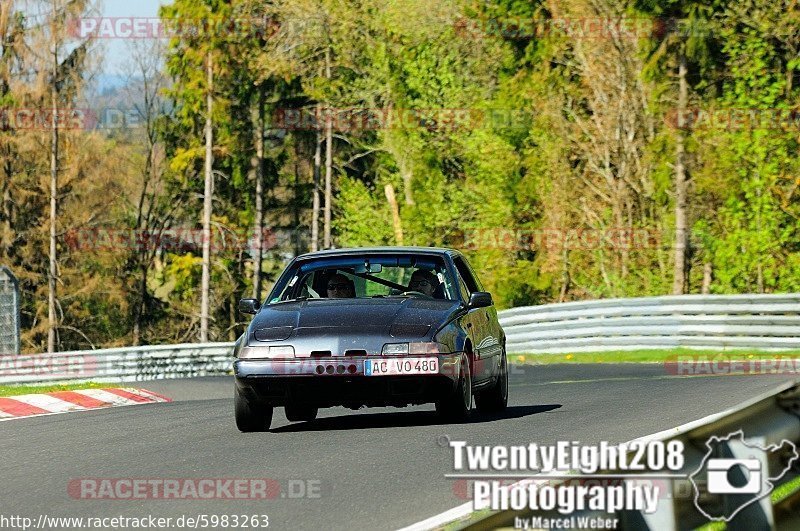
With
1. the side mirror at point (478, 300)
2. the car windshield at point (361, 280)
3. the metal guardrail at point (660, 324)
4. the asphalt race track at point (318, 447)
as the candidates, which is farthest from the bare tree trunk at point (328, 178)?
the side mirror at point (478, 300)

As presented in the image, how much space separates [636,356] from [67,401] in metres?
11.8

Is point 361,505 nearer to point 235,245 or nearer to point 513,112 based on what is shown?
point 513,112

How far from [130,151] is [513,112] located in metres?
23.2

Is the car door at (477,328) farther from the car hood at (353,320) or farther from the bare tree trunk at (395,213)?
the bare tree trunk at (395,213)

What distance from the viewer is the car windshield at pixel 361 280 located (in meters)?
12.2

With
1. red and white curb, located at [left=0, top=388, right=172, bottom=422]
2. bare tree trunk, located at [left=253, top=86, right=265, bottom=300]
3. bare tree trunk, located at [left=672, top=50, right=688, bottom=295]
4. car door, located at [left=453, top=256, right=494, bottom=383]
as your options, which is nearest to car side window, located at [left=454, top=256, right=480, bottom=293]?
car door, located at [left=453, top=256, right=494, bottom=383]

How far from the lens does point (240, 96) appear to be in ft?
197

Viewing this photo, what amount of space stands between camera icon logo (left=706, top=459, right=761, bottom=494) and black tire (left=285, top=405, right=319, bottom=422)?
679 cm

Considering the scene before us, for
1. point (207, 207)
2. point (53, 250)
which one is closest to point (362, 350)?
point (207, 207)

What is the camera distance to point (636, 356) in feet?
82.5

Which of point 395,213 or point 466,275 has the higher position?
point 466,275

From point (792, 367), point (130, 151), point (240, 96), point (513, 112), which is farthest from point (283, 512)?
point (130, 151)

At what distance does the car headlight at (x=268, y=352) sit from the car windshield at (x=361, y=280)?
1.24 metres

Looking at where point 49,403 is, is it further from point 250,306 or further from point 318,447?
point 318,447
